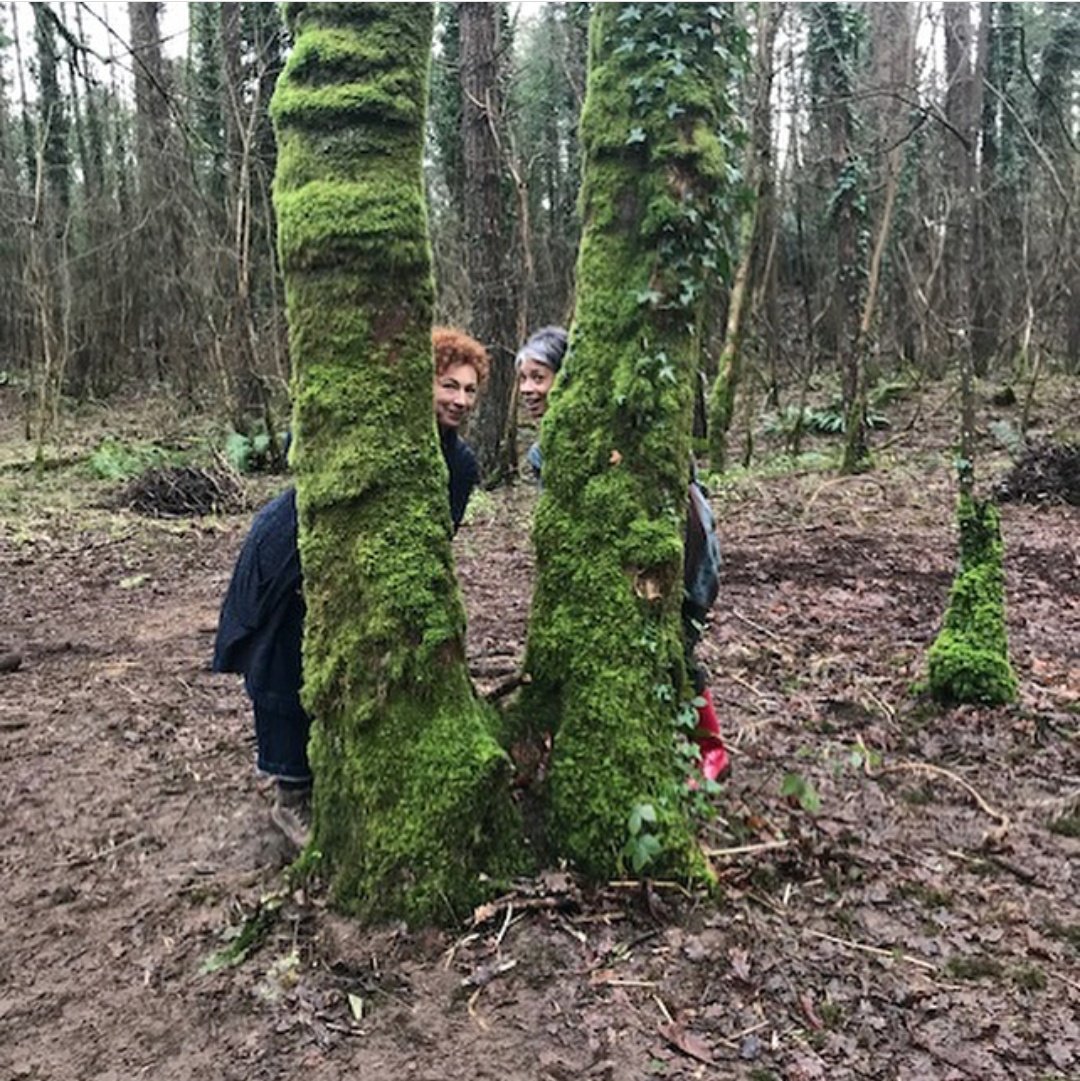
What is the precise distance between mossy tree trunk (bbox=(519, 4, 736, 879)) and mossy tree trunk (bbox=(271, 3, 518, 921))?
0.35 m

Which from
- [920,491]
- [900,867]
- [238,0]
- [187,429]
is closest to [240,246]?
[238,0]

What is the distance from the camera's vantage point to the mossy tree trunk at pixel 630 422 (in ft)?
11.0

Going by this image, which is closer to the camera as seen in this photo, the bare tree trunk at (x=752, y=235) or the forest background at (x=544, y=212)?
the bare tree trunk at (x=752, y=235)

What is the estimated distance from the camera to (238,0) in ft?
45.4

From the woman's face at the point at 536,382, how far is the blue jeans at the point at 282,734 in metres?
1.40

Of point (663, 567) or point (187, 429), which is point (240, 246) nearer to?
point (187, 429)

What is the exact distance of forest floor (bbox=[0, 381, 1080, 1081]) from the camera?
2.72m

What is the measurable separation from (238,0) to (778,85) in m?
8.95

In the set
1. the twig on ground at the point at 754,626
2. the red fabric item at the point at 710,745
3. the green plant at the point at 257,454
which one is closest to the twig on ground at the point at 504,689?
the red fabric item at the point at 710,745

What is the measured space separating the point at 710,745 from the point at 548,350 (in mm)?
1748

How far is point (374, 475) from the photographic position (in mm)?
3201

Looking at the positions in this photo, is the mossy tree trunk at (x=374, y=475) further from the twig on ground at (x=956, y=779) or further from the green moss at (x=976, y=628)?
the green moss at (x=976, y=628)

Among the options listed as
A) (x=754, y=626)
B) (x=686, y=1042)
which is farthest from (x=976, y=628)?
(x=686, y=1042)

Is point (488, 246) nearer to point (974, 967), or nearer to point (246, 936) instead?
point (246, 936)
